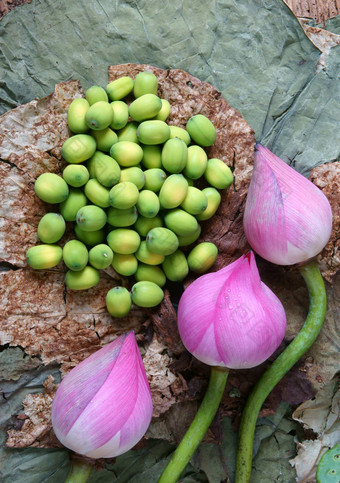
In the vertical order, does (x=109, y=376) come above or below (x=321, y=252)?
below

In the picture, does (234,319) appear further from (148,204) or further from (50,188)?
(50,188)

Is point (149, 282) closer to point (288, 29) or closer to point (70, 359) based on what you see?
point (70, 359)

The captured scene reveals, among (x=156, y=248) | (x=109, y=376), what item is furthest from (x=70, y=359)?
(x=156, y=248)

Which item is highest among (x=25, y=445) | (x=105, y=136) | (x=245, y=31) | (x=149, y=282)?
(x=245, y=31)

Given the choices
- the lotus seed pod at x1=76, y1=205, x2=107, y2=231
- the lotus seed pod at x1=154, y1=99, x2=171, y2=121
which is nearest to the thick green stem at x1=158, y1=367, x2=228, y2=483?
the lotus seed pod at x1=76, y1=205, x2=107, y2=231

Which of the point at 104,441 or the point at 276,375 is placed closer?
the point at 104,441

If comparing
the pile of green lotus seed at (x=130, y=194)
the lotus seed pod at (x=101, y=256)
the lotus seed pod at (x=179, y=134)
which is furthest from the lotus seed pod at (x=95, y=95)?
the lotus seed pod at (x=101, y=256)

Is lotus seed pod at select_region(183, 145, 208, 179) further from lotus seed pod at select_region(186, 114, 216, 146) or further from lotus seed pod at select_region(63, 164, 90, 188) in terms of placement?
lotus seed pod at select_region(63, 164, 90, 188)
